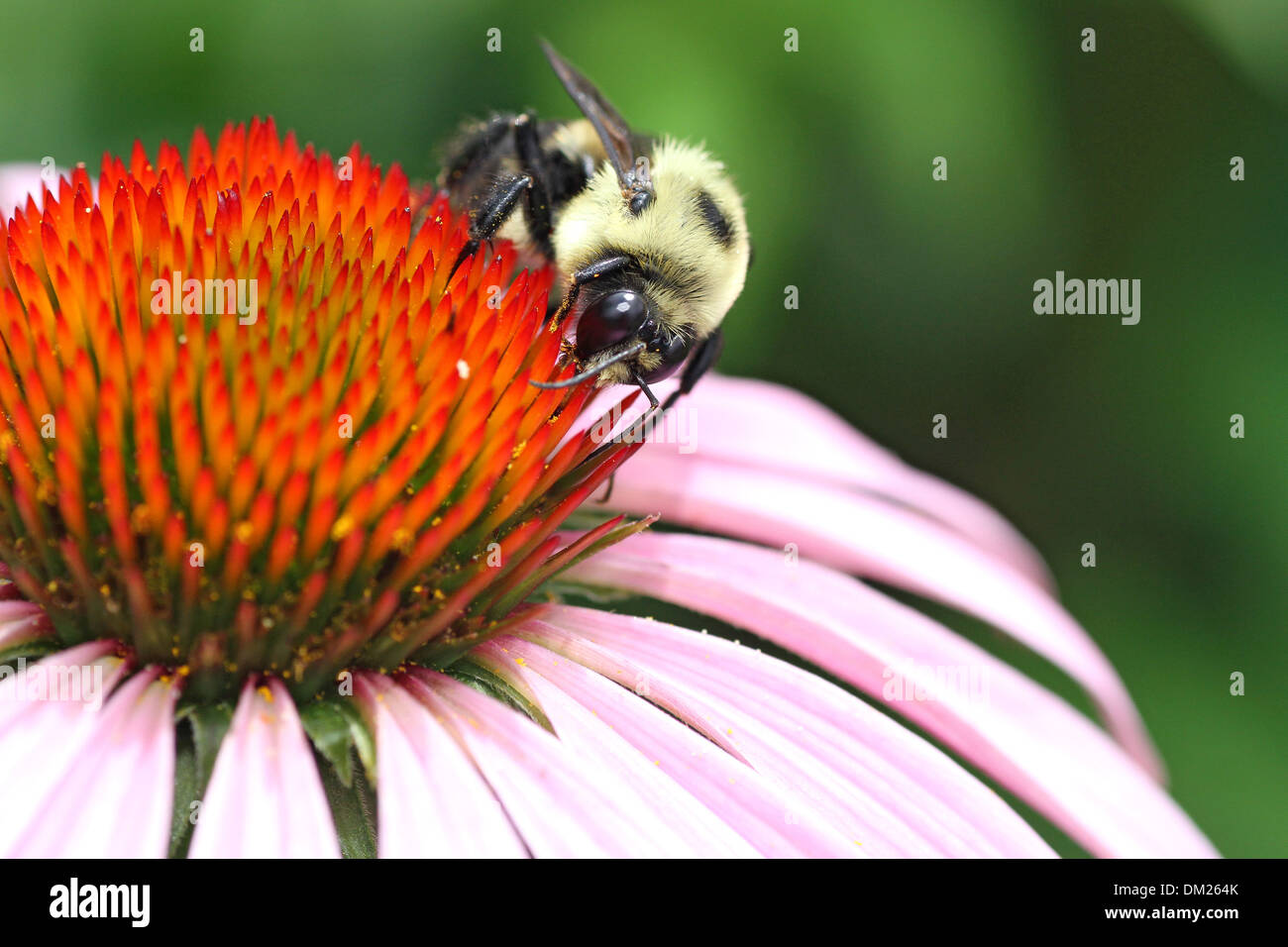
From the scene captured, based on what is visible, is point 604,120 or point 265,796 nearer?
point 265,796

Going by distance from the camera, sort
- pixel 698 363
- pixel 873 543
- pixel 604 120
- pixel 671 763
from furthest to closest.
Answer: pixel 873 543 < pixel 698 363 < pixel 604 120 < pixel 671 763

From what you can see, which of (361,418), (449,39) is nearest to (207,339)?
(361,418)

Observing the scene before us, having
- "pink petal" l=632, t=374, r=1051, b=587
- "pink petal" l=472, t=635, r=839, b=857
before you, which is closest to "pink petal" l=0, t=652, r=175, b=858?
"pink petal" l=472, t=635, r=839, b=857

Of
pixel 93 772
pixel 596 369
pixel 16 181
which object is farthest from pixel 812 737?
pixel 16 181

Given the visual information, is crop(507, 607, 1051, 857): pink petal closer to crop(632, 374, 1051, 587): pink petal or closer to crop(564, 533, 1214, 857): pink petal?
crop(564, 533, 1214, 857): pink petal

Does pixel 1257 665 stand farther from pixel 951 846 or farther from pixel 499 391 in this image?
pixel 499 391

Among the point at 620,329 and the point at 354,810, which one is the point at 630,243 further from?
the point at 354,810

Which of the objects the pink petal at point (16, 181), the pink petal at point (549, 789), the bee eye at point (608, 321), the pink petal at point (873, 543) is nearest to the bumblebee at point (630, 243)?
the bee eye at point (608, 321)
